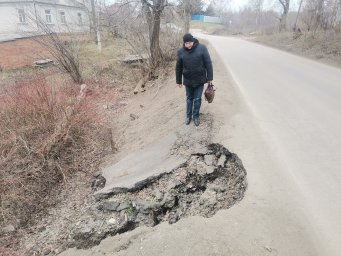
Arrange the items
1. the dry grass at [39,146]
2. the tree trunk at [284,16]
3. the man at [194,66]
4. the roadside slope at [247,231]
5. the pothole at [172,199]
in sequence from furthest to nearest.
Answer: the tree trunk at [284,16], the man at [194,66], the dry grass at [39,146], the pothole at [172,199], the roadside slope at [247,231]

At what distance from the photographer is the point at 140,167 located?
611 centimetres

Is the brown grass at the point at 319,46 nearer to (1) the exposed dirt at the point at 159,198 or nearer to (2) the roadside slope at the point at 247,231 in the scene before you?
(1) the exposed dirt at the point at 159,198

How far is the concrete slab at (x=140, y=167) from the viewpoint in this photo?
539cm

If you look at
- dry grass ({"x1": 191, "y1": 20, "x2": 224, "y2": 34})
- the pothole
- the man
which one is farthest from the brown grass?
dry grass ({"x1": 191, "y1": 20, "x2": 224, "y2": 34})

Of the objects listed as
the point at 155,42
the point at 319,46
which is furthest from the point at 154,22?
the point at 319,46

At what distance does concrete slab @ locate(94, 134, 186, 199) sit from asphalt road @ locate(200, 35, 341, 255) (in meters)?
1.53

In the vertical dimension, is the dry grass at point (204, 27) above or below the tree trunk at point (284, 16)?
below

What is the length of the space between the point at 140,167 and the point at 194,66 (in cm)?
211

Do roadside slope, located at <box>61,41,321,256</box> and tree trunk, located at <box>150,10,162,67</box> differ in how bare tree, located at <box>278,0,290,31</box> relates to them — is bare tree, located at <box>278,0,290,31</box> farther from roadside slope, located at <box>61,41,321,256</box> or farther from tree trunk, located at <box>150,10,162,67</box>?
roadside slope, located at <box>61,41,321,256</box>

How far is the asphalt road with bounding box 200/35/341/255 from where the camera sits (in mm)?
4043

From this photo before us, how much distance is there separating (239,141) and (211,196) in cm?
152

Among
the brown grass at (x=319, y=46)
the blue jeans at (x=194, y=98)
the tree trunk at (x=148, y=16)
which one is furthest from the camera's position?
the brown grass at (x=319, y=46)

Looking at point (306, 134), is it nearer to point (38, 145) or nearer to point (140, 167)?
point (140, 167)

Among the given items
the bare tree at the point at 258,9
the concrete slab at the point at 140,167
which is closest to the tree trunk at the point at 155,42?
the concrete slab at the point at 140,167
